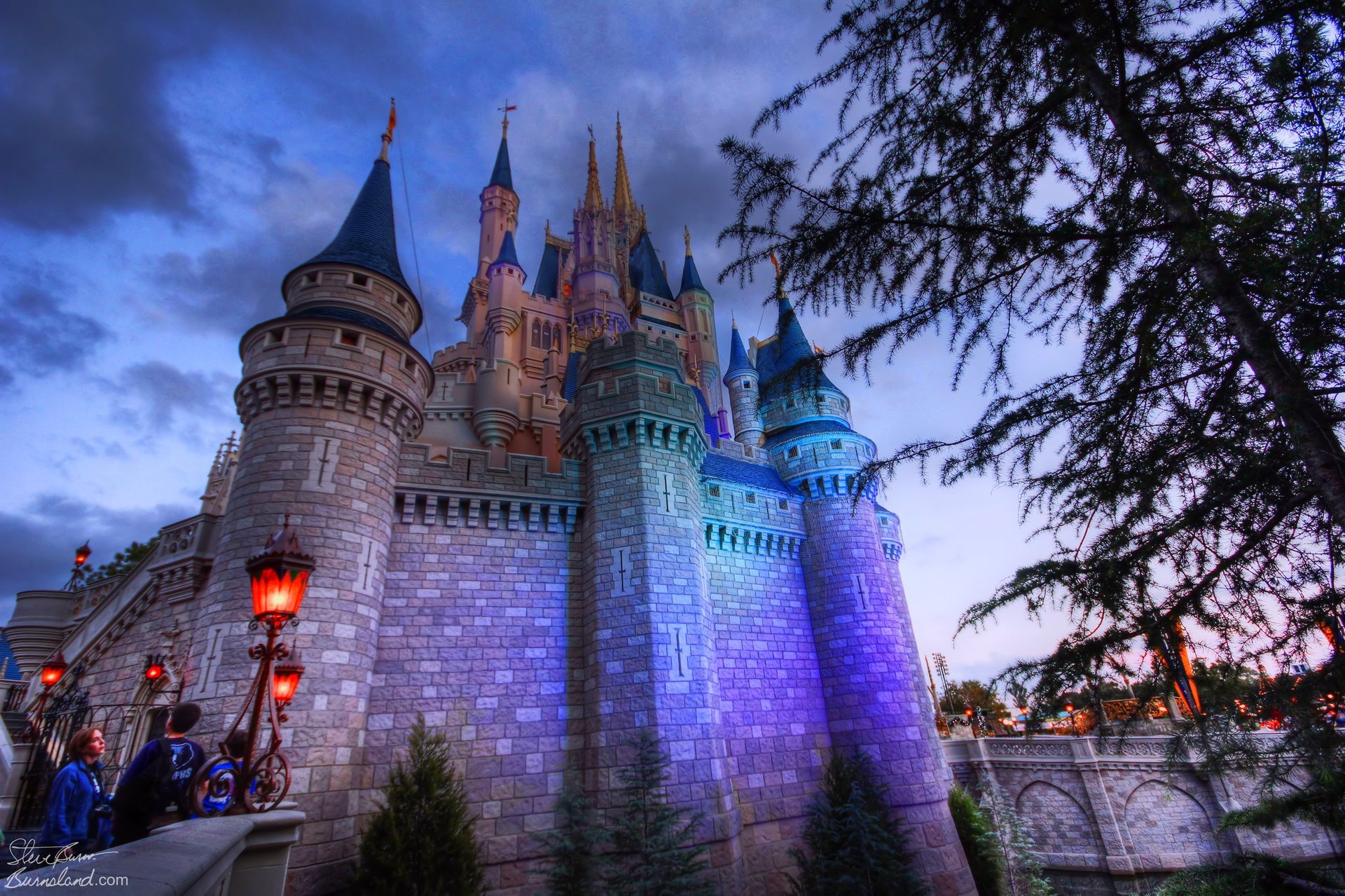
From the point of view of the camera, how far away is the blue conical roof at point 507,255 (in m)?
31.8

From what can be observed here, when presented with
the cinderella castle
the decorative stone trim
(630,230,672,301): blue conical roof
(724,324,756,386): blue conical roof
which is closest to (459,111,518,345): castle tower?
(630,230,672,301): blue conical roof

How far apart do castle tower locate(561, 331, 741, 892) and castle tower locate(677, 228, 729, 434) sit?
20997 mm

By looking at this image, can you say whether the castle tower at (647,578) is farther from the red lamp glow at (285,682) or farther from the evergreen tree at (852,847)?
the red lamp glow at (285,682)

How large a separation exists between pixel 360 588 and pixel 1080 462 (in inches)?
375

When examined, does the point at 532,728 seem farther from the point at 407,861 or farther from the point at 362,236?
the point at 362,236

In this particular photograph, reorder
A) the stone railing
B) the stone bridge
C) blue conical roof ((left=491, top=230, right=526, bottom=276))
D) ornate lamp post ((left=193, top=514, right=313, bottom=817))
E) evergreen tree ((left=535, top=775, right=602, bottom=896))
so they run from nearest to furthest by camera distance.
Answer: the stone railing → ornate lamp post ((left=193, top=514, right=313, bottom=817)) → evergreen tree ((left=535, top=775, right=602, bottom=896)) → the stone bridge → blue conical roof ((left=491, top=230, right=526, bottom=276))

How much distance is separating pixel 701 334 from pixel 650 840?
33.8 metres

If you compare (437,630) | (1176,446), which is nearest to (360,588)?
(437,630)

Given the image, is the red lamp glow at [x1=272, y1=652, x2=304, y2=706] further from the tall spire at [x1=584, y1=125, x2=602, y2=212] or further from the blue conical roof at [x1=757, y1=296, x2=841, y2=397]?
the tall spire at [x1=584, y1=125, x2=602, y2=212]

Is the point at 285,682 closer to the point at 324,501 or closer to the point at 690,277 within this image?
the point at 324,501

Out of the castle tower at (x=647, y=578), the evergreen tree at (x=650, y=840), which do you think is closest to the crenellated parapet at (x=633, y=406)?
the castle tower at (x=647, y=578)

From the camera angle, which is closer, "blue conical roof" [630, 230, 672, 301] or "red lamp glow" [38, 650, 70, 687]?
"red lamp glow" [38, 650, 70, 687]

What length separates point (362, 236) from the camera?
1230cm

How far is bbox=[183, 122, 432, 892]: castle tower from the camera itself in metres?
7.99
